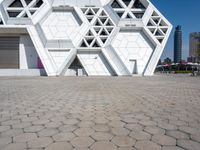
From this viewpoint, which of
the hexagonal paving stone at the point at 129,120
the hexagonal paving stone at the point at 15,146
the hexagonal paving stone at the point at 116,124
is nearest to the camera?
the hexagonal paving stone at the point at 15,146

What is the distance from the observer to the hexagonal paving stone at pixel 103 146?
9.27ft

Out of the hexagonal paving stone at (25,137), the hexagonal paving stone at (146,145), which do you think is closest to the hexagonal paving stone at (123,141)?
the hexagonal paving stone at (146,145)

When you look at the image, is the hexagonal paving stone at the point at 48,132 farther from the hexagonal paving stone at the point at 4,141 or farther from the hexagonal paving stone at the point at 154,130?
the hexagonal paving stone at the point at 154,130

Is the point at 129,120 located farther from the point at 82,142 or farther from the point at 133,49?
the point at 133,49

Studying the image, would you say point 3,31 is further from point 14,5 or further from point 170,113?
point 170,113

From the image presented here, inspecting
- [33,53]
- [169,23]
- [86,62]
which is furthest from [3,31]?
[169,23]

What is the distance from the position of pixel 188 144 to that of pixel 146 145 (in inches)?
29.2

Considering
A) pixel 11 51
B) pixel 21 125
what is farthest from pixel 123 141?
pixel 11 51

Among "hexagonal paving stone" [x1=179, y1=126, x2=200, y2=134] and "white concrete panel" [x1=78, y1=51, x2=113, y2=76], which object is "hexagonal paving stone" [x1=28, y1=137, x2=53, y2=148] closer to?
"hexagonal paving stone" [x1=179, y1=126, x2=200, y2=134]

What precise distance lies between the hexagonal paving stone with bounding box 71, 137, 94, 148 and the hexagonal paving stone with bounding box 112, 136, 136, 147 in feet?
1.41

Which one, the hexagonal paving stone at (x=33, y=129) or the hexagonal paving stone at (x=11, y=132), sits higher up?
the hexagonal paving stone at (x=11, y=132)

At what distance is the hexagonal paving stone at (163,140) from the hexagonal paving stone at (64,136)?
1542mm

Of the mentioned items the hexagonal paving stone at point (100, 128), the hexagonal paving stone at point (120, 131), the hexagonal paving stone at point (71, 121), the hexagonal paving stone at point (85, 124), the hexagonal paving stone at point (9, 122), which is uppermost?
the hexagonal paving stone at point (9, 122)

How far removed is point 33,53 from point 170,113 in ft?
110
